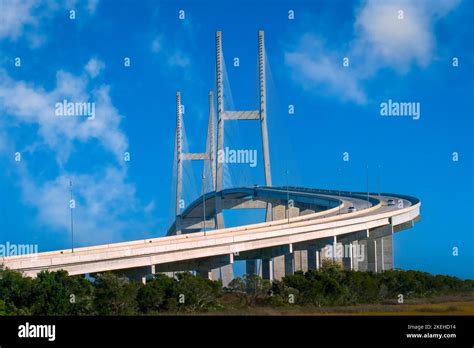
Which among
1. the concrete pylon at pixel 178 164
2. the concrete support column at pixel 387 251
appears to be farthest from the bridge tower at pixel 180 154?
the concrete support column at pixel 387 251

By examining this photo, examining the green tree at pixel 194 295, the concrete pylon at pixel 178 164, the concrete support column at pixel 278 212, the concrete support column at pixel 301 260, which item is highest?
the concrete pylon at pixel 178 164

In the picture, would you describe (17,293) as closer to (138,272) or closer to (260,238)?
(138,272)

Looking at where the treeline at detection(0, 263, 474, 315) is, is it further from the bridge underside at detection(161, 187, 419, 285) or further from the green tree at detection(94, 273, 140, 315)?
the bridge underside at detection(161, 187, 419, 285)

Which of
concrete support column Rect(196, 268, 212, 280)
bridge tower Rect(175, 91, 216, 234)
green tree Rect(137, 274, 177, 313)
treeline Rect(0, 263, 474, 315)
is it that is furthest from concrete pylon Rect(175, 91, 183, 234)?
green tree Rect(137, 274, 177, 313)

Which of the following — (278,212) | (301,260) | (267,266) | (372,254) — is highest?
(278,212)

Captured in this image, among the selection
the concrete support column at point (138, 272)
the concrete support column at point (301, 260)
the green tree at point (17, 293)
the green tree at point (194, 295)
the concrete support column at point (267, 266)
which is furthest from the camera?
the concrete support column at point (301, 260)

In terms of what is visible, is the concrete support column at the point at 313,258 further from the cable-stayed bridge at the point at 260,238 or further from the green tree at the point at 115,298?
the green tree at the point at 115,298

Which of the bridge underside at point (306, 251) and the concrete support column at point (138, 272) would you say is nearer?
the concrete support column at point (138, 272)

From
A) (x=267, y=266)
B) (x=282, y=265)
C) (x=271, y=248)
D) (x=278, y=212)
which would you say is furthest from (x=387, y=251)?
(x=278, y=212)

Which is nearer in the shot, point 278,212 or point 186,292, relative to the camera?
point 186,292
